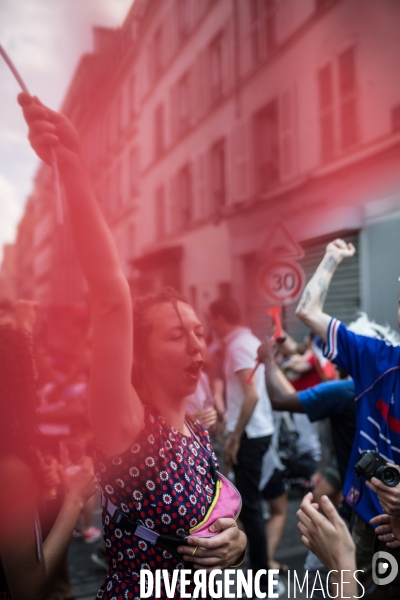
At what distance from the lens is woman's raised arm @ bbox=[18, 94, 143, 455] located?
0.97 meters

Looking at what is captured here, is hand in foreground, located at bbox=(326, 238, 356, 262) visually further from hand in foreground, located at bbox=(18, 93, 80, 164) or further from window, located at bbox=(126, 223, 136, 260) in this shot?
hand in foreground, located at bbox=(18, 93, 80, 164)

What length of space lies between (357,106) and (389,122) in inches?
5.1

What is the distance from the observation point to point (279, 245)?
6.13ft

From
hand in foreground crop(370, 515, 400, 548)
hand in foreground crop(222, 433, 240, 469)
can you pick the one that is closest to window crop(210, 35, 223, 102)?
hand in foreground crop(370, 515, 400, 548)

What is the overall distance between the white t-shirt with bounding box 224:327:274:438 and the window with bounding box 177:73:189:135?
114cm

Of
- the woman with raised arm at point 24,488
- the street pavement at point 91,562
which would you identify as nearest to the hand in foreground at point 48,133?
the woman with raised arm at point 24,488

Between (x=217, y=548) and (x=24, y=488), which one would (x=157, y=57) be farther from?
(x=217, y=548)

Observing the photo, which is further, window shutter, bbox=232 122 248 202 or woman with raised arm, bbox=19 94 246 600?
window shutter, bbox=232 122 248 202

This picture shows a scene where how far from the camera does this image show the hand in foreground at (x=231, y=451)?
2820mm

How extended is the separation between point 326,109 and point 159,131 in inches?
23.6

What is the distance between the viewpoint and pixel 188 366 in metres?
1.30

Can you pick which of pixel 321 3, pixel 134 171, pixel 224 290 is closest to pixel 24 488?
pixel 224 290

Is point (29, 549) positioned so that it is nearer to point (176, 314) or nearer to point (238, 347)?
point (176, 314)

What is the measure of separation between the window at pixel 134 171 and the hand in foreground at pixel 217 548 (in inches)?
38.7
